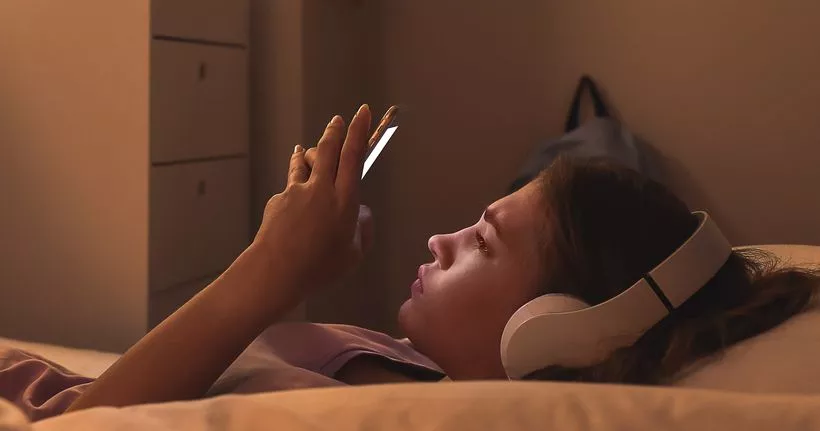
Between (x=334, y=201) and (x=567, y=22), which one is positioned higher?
(x=567, y=22)

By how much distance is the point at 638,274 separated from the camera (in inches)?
29.5

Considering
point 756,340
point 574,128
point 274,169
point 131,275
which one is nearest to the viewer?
point 756,340

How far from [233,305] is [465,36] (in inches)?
52.7

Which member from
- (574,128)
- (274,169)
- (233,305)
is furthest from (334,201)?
(574,128)

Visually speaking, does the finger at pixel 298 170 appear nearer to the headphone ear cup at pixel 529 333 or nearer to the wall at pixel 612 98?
the headphone ear cup at pixel 529 333

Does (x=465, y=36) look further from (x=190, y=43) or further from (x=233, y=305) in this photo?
(x=233, y=305)

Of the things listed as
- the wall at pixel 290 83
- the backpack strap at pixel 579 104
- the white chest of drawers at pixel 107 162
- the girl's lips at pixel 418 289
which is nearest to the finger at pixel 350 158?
the girl's lips at pixel 418 289

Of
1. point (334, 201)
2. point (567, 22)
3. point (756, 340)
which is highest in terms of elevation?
point (567, 22)

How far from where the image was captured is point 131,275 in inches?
55.9

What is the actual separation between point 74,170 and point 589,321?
3.46 feet

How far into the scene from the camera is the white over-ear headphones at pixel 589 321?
2.35ft

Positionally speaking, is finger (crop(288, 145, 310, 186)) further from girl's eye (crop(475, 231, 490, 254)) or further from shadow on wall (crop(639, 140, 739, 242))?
shadow on wall (crop(639, 140, 739, 242))

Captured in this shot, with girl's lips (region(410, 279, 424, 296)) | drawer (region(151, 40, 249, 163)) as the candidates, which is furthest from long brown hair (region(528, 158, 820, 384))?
drawer (region(151, 40, 249, 163))

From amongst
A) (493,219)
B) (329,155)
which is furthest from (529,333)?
(329,155)
